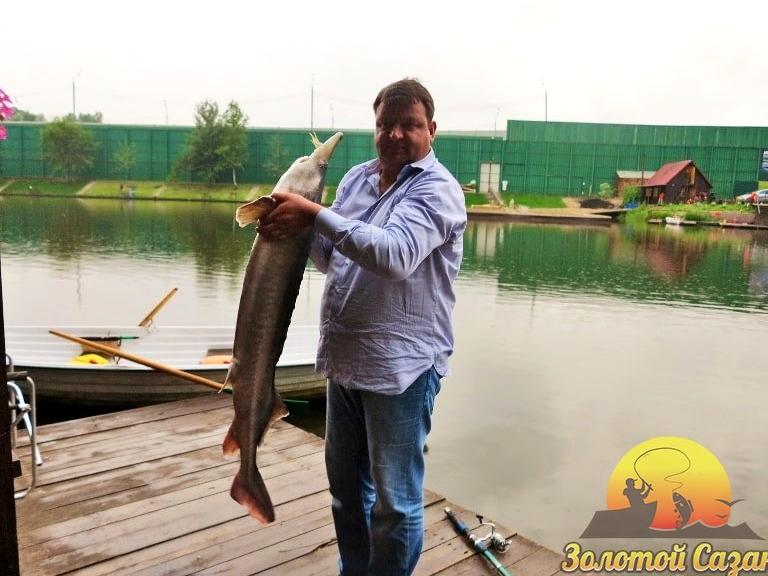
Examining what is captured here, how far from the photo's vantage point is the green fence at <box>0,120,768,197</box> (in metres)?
60.5

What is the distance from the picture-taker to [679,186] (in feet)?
184

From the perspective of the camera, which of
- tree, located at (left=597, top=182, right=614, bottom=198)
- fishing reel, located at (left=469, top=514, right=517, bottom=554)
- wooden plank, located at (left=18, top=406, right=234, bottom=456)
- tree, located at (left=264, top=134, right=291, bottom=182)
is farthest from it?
tree, located at (left=264, top=134, right=291, bottom=182)

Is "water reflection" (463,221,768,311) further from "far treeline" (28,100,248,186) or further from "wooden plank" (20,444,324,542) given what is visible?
"far treeline" (28,100,248,186)

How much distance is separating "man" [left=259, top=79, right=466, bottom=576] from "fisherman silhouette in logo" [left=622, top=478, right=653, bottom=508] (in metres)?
3.00

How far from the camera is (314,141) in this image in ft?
8.89

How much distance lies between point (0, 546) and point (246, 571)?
4.96 feet

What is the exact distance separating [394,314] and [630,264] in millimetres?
25211

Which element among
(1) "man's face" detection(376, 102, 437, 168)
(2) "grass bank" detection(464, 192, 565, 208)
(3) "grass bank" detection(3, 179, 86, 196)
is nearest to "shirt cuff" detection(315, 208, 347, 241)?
(1) "man's face" detection(376, 102, 437, 168)

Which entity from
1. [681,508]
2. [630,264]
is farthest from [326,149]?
[630,264]

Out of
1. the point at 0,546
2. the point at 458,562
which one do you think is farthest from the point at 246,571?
the point at 0,546

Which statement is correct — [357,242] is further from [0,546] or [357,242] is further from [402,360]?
[0,546]

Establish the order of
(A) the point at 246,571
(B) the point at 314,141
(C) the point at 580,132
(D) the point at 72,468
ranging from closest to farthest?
(B) the point at 314,141
(A) the point at 246,571
(D) the point at 72,468
(C) the point at 580,132

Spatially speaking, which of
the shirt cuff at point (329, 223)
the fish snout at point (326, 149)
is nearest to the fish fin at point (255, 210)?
the shirt cuff at point (329, 223)
